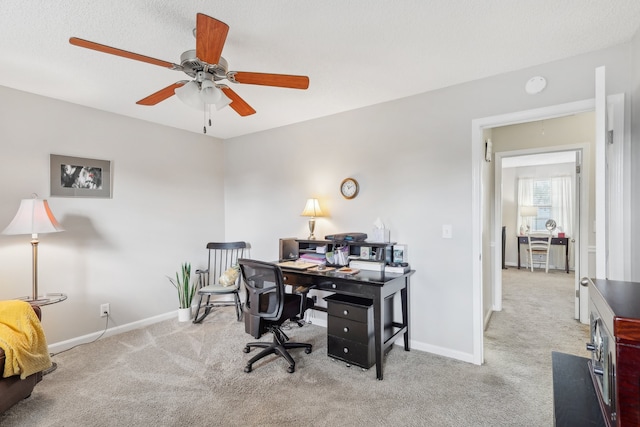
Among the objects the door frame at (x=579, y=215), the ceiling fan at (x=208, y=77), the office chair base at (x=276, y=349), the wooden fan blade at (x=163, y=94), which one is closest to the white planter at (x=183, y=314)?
the office chair base at (x=276, y=349)

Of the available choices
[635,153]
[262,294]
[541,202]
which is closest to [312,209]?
[262,294]

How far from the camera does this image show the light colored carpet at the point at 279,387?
1.92 metres

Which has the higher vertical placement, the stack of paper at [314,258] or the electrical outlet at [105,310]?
the stack of paper at [314,258]

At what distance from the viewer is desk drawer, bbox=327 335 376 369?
241cm

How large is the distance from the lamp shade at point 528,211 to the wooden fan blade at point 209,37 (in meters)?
7.63

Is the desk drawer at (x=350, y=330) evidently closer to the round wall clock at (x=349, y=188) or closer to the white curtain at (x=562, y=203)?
the round wall clock at (x=349, y=188)

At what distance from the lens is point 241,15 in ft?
5.58

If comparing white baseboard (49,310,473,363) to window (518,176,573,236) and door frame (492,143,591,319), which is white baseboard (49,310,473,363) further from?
window (518,176,573,236)

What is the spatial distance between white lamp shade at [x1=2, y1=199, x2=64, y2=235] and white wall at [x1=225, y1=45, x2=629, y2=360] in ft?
7.49

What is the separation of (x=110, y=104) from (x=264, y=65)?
1798mm

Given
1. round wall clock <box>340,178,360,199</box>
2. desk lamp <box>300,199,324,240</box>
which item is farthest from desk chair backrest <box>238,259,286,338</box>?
round wall clock <box>340,178,360,199</box>

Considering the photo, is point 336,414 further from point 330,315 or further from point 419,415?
point 330,315

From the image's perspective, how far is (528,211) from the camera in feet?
23.3

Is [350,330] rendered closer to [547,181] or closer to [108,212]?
[108,212]
